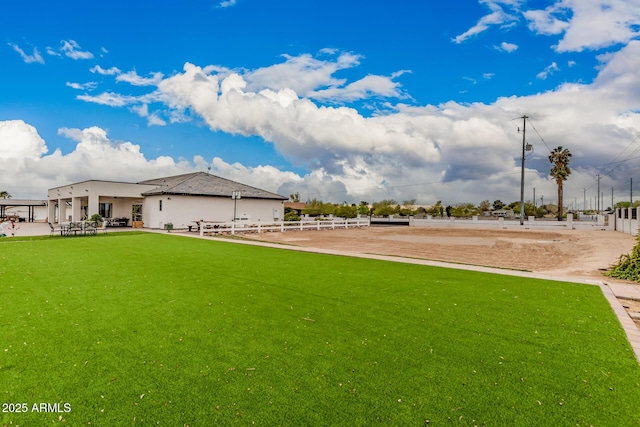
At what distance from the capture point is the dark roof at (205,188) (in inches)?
1189

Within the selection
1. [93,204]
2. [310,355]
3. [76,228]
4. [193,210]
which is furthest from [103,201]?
[310,355]

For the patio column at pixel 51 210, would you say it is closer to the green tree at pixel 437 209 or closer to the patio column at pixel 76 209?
the patio column at pixel 76 209

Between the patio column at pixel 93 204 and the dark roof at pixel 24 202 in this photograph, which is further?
the dark roof at pixel 24 202

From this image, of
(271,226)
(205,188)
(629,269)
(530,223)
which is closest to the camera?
(629,269)

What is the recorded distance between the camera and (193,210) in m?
30.4

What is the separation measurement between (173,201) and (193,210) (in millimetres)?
1888

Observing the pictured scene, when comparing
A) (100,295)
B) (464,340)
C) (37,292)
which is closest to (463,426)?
(464,340)

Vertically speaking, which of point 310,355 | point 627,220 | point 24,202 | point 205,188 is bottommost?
point 310,355

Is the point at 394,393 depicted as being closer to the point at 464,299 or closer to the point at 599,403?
the point at 599,403

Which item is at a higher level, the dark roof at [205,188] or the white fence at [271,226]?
the dark roof at [205,188]

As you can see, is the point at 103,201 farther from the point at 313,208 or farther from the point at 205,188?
the point at 313,208

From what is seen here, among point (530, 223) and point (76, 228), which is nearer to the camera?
point (76, 228)

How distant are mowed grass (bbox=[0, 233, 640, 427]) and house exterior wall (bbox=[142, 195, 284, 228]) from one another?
72.6ft

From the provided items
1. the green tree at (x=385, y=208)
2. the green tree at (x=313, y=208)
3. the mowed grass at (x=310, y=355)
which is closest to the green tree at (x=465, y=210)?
the green tree at (x=385, y=208)
